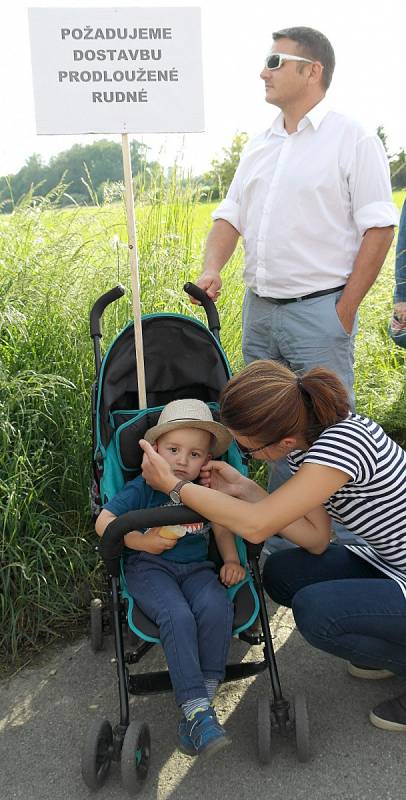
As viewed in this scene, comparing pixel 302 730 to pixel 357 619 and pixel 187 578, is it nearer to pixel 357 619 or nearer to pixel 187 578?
pixel 357 619

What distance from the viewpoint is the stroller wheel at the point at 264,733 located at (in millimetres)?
2486

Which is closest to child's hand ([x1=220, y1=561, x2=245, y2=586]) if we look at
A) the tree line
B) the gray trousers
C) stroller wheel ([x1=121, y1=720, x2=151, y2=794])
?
stroller wheel ([x1=121, y1=720, x2=151, y2=794])

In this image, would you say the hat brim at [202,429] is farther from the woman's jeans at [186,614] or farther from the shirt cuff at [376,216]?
the shirt cuff at [376,216]

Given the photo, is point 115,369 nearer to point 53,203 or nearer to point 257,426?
point 257,426

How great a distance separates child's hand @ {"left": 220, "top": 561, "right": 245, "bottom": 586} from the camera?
2.78 m

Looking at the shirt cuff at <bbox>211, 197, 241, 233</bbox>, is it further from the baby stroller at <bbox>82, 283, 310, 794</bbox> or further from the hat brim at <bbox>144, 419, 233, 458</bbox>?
the hat brim at <bbox>144, 419, 233, 458</bbox>

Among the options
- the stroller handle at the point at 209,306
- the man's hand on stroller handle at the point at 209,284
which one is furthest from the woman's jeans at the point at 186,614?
the man's hand on stroller handle at the point at 209,284

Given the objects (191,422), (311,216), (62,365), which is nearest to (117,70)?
(311,216)

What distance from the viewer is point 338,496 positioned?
262 centimetres

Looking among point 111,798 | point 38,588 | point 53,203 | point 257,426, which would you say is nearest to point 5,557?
point 38,588

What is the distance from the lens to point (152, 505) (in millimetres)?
2961

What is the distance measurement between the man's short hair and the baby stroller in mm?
1086

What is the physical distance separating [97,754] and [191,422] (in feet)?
3.67

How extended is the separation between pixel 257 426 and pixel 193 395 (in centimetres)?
81
